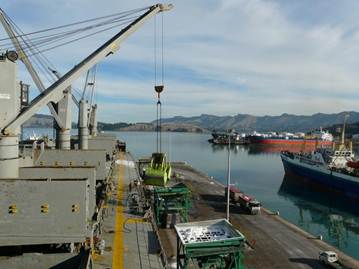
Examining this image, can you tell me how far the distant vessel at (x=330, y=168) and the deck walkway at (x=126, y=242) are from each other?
6411cm

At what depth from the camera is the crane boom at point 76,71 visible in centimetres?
2633

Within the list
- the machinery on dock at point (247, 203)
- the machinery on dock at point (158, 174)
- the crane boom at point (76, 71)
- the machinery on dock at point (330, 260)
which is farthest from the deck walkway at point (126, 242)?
the machinery on dock at point (247, 203)

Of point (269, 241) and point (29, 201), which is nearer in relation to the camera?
point (29, 201)

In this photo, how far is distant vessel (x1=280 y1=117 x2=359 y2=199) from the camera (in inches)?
3488

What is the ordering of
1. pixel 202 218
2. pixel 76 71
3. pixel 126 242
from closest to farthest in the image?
pixel 126 242 → pixel 76 71 → pixel 202 218

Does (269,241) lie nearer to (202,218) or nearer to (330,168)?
(202,218)

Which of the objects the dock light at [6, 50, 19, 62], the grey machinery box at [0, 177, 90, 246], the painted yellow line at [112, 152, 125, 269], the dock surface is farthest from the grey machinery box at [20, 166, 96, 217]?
the dock surface

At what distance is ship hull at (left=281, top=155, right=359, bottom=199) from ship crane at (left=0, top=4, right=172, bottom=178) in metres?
66.3

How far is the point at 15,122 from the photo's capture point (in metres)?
25.3

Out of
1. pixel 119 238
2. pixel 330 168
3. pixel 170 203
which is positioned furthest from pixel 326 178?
pixel 119 238

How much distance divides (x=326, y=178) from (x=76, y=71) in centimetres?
8131

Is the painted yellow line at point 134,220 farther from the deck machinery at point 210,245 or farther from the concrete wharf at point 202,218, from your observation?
the deck machinery at point 210,245

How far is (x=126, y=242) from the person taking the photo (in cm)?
2781

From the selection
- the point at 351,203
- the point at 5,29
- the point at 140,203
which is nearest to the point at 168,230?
the point at 140,203
